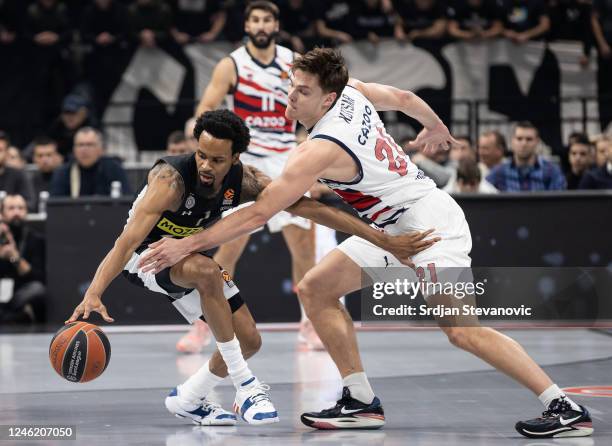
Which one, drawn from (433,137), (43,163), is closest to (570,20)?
(43,163)

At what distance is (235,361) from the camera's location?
5.47 m

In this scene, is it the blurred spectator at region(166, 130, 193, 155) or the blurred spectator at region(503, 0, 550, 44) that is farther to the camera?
the blurred spectator at region(503, 0, 550, 44)

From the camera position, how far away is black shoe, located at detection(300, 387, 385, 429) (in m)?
5.43

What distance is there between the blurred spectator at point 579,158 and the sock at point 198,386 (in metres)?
6.59

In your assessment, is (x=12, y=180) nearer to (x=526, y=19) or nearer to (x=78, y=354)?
(x=78, y=354)

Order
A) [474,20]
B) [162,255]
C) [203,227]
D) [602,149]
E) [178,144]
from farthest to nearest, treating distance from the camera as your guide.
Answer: [474,20]
[602,149]
[178,144]
[203,227]
[162,255]

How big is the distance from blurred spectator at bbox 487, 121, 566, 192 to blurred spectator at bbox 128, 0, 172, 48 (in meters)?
5.30

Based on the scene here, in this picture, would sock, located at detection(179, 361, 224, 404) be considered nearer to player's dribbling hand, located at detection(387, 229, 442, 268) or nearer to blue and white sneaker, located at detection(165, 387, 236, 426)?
blue and white sneaker, located at detection(165, 387, 236, 426)

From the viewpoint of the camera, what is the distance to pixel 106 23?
46.4 ft

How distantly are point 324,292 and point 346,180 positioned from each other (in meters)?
0.63

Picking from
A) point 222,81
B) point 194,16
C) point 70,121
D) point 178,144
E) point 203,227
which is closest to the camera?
point 203,227

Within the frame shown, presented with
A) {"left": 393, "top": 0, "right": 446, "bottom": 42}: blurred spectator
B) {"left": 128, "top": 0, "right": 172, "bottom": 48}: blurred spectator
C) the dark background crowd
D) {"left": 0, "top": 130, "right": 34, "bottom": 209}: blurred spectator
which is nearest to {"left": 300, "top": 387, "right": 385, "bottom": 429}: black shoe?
{"left": 0, "top": 130, "right": 34, "bottom": 209}: blurred spectator

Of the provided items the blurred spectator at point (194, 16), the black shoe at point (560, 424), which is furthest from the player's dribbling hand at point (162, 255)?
the blurred spectator at point (194, 16)

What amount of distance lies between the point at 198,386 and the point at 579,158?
6.75 meters
